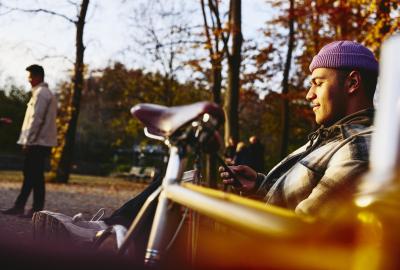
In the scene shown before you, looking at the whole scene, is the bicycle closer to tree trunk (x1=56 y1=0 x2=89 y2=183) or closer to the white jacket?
the white jacket

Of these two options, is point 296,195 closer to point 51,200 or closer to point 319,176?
point 319,176

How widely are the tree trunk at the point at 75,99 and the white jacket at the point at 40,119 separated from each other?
11563mm

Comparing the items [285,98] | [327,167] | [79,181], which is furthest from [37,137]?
[79,181]

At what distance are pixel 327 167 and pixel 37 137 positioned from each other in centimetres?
657

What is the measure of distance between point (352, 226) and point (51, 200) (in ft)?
39.9

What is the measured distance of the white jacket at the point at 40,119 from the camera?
8.34 m

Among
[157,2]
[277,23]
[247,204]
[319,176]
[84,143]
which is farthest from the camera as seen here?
[84,143]

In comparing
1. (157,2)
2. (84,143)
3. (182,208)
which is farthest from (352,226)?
(84,143)

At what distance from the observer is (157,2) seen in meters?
21.0

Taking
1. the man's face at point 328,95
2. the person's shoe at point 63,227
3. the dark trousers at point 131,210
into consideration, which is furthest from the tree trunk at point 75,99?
the dark trousers at point 131,210

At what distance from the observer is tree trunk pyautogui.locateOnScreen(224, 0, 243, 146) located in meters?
16.3

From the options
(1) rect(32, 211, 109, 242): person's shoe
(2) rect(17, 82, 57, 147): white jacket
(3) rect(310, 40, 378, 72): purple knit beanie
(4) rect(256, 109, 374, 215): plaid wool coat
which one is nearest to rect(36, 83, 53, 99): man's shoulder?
(2) rect(17, 82, 57, 147): white jacket

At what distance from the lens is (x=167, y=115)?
1.86 metres

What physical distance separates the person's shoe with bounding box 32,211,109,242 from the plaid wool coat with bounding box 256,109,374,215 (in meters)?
0.81
